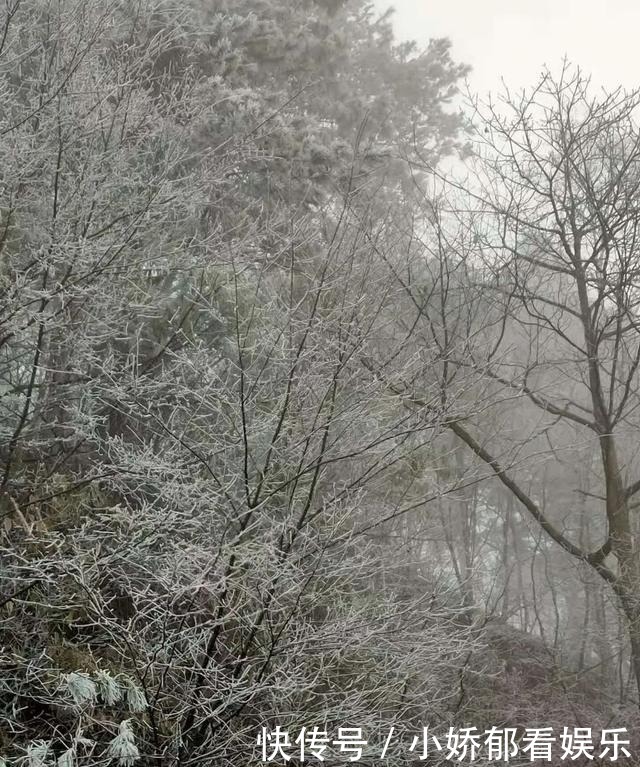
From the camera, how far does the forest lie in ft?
12.1

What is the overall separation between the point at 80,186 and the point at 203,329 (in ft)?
9.09

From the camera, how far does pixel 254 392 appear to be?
4008 mm

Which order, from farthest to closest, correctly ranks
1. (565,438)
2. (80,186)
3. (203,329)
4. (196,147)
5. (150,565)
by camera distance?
(565,438)
(196,147)
(203,329)
(80,186)
(150,565)

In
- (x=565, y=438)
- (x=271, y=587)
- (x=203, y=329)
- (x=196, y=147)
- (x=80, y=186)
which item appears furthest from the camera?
(x=565, y=438)

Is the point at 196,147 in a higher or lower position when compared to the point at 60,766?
higher

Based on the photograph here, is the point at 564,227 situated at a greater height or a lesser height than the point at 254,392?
greater

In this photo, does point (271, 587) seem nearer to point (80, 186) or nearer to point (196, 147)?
point (80, 186)

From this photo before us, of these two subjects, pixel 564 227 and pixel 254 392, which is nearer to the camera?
pixel 254 392

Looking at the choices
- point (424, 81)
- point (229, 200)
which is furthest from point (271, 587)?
point (424, 81)

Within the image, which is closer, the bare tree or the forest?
the forest

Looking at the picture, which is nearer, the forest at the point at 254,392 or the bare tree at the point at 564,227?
the forest at the point at 254,392

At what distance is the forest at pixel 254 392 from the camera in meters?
3.70

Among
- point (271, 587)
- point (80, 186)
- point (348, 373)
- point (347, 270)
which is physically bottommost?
point (271, 587)

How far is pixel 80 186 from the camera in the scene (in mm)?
4301
